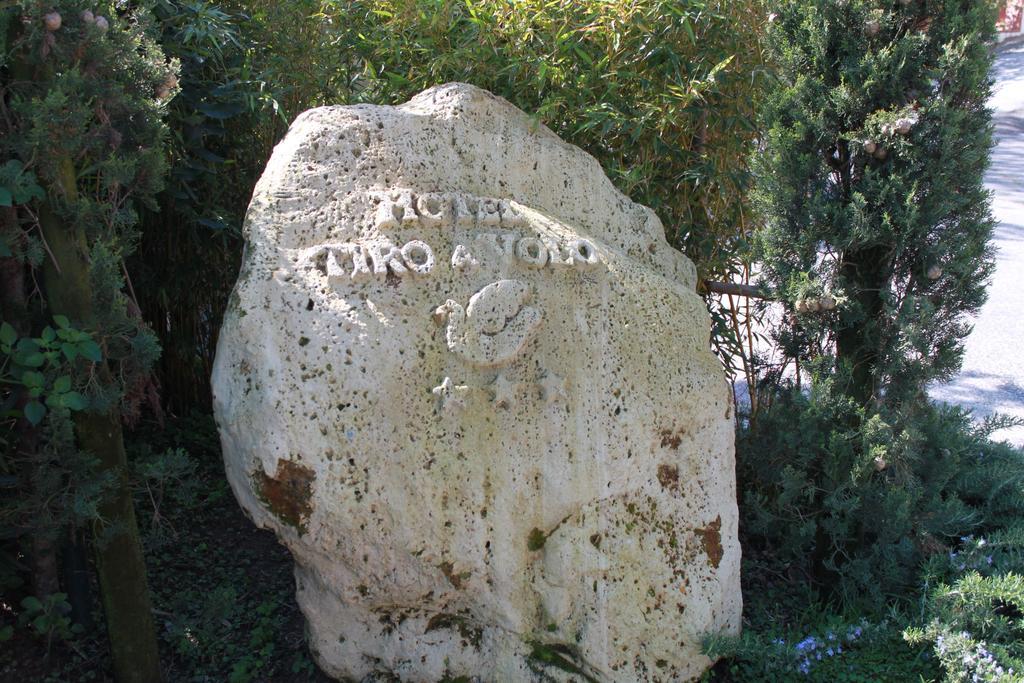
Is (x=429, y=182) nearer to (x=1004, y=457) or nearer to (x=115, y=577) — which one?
(x=115, y=577)

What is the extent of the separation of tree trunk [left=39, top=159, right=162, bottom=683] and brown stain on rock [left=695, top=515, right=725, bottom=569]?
166 cm

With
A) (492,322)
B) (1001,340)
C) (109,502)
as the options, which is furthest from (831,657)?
(1001,340)

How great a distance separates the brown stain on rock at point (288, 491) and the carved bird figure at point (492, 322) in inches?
21.1

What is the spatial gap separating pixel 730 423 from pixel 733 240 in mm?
1252

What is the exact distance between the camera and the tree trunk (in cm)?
251

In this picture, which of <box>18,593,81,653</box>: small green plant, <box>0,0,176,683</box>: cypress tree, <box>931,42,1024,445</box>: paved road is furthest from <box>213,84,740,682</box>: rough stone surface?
<box>931,42,1024,445</box>: paved road

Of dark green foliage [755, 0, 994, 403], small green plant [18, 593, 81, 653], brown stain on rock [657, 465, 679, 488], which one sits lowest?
small green plant [18, 593, 81, 653]

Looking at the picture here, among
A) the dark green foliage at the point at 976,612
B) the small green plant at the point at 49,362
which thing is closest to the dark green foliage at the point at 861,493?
the dark green foliage at the point at 976,612

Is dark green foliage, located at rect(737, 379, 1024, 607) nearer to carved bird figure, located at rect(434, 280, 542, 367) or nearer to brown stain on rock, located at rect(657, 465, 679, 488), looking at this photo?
brown stain on rock, located at rect(657, 465, 679, 488)

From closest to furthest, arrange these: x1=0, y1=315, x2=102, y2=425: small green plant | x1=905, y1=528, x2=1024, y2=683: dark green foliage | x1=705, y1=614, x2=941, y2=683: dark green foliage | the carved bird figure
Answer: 1. x1=0, y1=315, x2=102, y2=425: small green plant
2. the carved bird figure
3. x1=905, y1=528, x2=1024, y2=683: dark green foliage
4. x1=705, y1=614, x2=941, y2=683: dark green foliage

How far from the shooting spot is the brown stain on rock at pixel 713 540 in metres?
2.97

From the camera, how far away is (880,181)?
10.4ft

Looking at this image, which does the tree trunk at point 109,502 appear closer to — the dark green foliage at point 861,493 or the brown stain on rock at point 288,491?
the brown stain on rock at point 288,491

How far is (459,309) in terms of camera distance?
2.68 m
